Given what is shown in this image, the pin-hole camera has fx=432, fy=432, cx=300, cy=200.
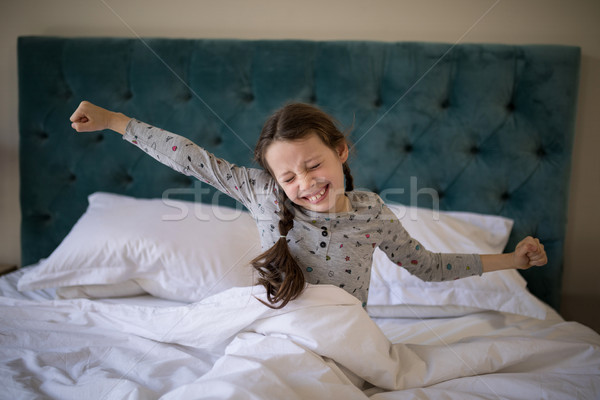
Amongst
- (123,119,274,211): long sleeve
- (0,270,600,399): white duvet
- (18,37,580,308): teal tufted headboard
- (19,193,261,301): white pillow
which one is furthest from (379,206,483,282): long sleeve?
(18,37,580,308): teal tufted headboard

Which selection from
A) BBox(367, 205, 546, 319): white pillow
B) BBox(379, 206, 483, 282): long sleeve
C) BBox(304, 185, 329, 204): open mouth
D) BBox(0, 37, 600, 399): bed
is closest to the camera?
BBox(304, 185, 329, 204): open mouth

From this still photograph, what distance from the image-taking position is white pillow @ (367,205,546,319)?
133 cm

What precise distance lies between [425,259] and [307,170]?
1.27ft

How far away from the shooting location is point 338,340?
86cm

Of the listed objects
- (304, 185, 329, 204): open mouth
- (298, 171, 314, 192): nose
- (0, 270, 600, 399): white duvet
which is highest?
(298, 171, 314, 192): nose

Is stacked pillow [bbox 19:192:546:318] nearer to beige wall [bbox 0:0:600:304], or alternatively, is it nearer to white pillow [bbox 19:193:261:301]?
white pillow [bbox 19:193:261:301]

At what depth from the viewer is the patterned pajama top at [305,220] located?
930 millimetres

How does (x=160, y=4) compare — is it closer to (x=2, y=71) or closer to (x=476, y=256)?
(x=2, y=71)

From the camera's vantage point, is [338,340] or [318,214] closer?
[338,340]

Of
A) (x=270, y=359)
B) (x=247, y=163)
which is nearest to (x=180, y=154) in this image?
(x=270, y=359)

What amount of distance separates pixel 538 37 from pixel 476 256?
113cm

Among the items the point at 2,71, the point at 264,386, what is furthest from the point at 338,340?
the point at 2,71

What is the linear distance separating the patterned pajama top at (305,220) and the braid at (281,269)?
1.1 inches

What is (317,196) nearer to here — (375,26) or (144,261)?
(144,261)
